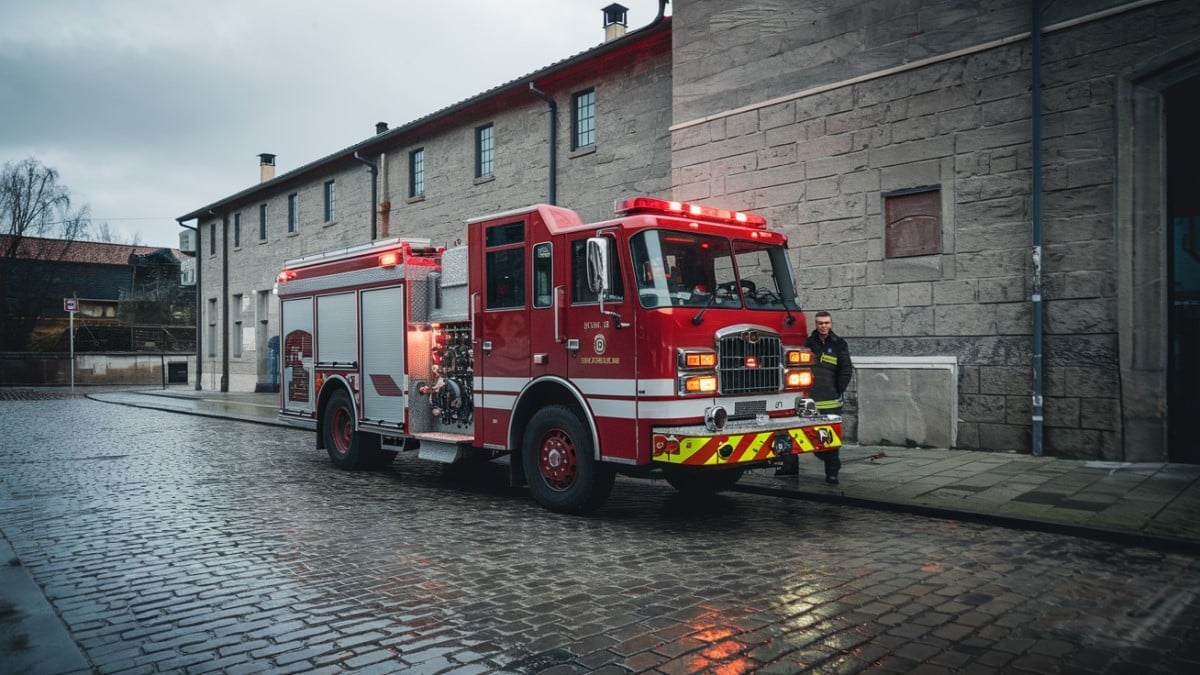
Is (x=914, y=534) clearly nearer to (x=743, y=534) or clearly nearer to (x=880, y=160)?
(x=743, y=534)

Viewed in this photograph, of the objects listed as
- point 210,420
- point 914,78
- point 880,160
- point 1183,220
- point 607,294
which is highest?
point 914,78

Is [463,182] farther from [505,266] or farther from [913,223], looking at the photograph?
[505,266]

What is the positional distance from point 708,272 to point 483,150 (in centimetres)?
1522

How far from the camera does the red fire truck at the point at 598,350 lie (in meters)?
7.09

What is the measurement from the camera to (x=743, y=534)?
695 centimetres

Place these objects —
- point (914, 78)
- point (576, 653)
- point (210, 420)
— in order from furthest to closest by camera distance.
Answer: point (210, 420), point (914, 78), point (576, 653)

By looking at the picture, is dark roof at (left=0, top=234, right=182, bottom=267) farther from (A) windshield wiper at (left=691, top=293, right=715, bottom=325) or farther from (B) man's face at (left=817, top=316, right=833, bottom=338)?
(A) windshield wiper at (left=691, top=293, right=715, bottom=325)

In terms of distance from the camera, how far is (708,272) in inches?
302

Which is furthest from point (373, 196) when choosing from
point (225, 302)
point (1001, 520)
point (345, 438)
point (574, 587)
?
point (574, 587)

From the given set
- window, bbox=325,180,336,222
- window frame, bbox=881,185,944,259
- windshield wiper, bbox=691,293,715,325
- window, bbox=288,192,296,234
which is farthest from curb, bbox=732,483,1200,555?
window, bbox=288,192,296,234

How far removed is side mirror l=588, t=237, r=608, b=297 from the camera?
714 centimetres

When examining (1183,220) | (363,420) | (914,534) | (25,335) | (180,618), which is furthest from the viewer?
(25,335)

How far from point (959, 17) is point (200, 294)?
1357 inches

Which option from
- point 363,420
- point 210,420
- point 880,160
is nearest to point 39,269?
point 210,420
